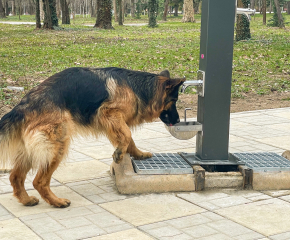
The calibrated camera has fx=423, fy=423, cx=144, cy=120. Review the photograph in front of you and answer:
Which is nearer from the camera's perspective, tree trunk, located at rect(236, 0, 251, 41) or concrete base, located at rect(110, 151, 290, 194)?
concrete base, located at rect(110, 151, 290, 194)

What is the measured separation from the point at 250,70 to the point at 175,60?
8.47 ft

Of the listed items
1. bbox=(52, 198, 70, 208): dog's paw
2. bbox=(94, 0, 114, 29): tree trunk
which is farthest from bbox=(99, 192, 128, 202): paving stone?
bbox=(94, 0, 114, 29): tree trunk

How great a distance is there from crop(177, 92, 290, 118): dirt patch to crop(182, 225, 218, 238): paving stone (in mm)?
5422

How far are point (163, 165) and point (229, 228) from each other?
1439 millimetres

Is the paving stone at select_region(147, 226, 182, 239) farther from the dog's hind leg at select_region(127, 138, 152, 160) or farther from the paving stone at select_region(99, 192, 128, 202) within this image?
the dog's hind leg at select_region(127, 138, 152, 160)

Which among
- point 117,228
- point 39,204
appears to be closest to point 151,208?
point 117,228

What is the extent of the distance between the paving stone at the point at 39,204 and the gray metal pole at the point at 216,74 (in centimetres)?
160

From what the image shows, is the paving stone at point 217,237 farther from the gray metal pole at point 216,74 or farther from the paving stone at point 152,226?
the gray metal pole at point 216,74

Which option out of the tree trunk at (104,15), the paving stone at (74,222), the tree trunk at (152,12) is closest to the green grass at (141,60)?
the paving stone at (74,222)

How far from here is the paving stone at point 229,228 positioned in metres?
3.79

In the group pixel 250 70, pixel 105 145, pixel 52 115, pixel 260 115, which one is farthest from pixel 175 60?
pixel 52 115

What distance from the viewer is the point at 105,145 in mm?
6898

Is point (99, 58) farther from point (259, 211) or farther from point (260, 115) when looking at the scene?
point (259, 211)

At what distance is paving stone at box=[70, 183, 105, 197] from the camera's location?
15.9ft
